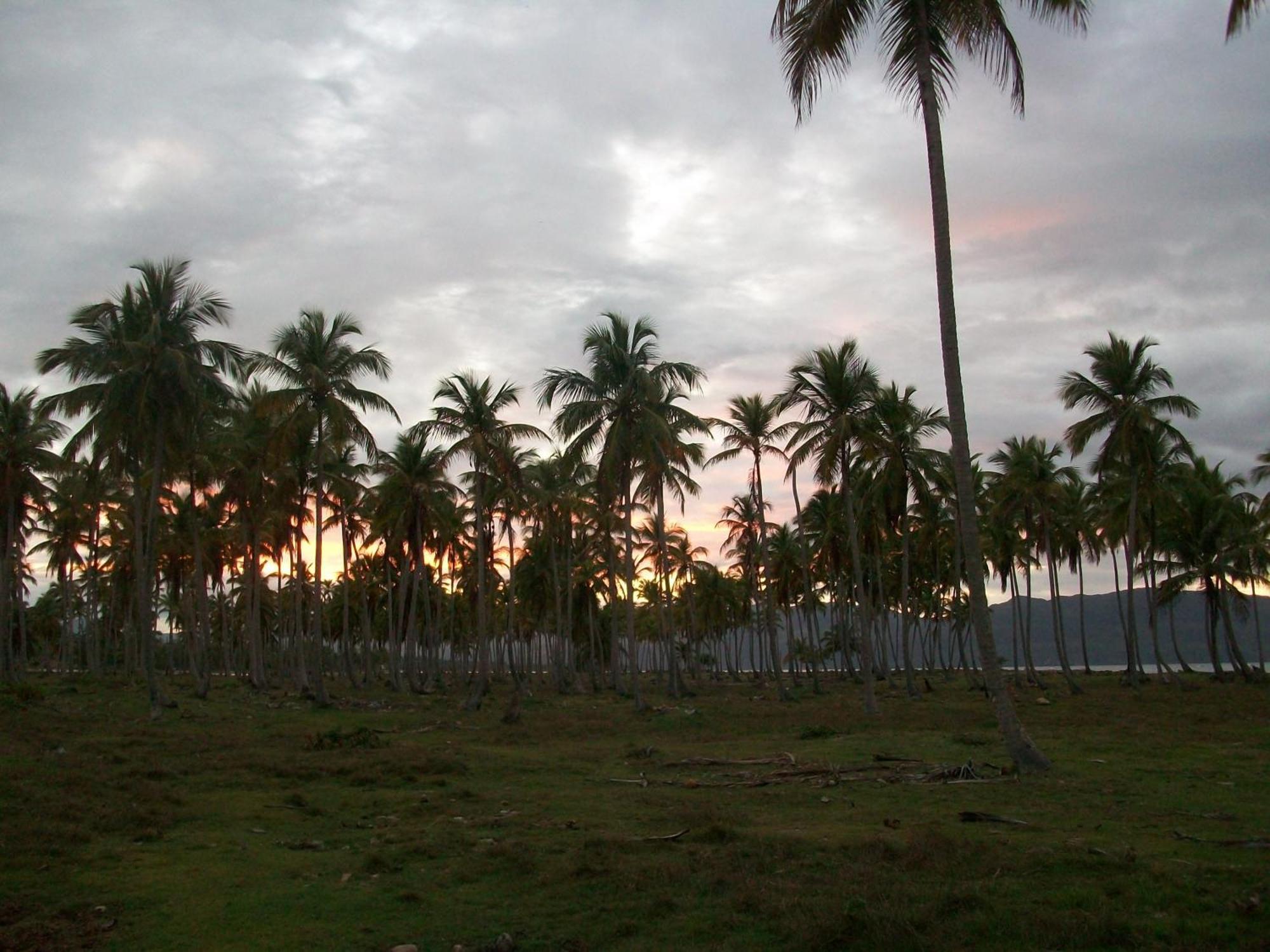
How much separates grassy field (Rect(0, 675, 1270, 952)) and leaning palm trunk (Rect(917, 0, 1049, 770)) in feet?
2.90

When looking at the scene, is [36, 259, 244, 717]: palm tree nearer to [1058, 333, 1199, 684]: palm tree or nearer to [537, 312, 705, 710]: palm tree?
[537, 312, 705, 710]: palm tree

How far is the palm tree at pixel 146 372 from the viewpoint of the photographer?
85.5 ft

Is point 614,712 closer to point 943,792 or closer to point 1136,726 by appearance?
point 1136,726

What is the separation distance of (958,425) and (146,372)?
2249 centimetres

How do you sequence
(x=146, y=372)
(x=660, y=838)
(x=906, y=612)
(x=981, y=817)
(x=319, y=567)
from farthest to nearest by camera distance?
(x=906, y=612)
(x=319, y=567)
(x=146, y=372)
(x=981, y=817)
(x=660, y=838)

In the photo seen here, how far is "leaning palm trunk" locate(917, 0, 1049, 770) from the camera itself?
1492cm

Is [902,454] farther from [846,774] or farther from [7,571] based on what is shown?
[7,571]

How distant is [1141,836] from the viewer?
9.93 meters

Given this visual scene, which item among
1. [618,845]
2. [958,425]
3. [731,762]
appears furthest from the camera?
[731,762]

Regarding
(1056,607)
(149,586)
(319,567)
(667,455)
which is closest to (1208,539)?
(1056,607)

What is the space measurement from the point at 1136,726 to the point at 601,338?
20.3 metres

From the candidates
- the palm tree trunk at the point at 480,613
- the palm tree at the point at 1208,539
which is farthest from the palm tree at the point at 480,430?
the palm tree at the point at 1208,539

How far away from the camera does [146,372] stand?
26281 millimetres

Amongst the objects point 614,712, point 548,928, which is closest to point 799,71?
point 548,928
